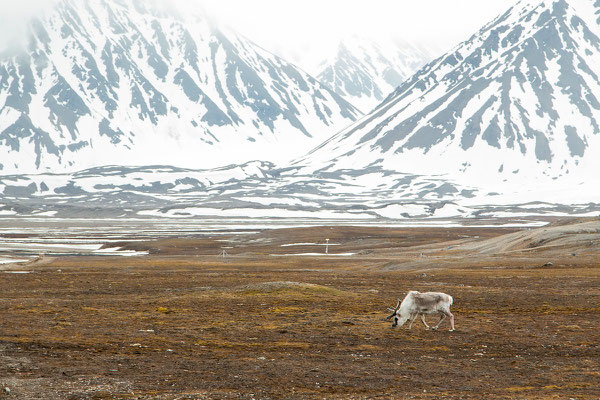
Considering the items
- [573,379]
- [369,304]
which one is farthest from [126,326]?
[573,379]

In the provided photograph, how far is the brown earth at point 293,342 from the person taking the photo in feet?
55.6

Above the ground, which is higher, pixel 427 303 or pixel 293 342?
pixel 427 303

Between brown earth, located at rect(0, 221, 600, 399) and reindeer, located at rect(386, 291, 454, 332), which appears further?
reindeer, located at rect(386, 291, 454, 332)

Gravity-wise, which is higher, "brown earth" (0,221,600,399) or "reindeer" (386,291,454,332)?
"reindeer" (386,291,454,332)

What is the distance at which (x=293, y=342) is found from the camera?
2336 cm

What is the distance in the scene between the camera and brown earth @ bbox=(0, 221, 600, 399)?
1694 centimetres

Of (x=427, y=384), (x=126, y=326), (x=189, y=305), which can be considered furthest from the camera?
(x=189, y=305)

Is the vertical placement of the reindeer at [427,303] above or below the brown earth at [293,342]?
above

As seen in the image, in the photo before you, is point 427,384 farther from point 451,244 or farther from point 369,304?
point 451,244

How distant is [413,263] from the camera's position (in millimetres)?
67000

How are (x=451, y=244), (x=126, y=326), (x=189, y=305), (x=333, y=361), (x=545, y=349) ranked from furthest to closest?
(x=451, y=244) < (x=189, y=305) < (x=126, y=326) < (x=545, y=349) < (x=333, y=361)

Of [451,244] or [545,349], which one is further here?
[451,244]

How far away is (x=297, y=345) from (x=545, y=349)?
7.13 meters

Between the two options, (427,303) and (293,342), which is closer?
(293,342)
